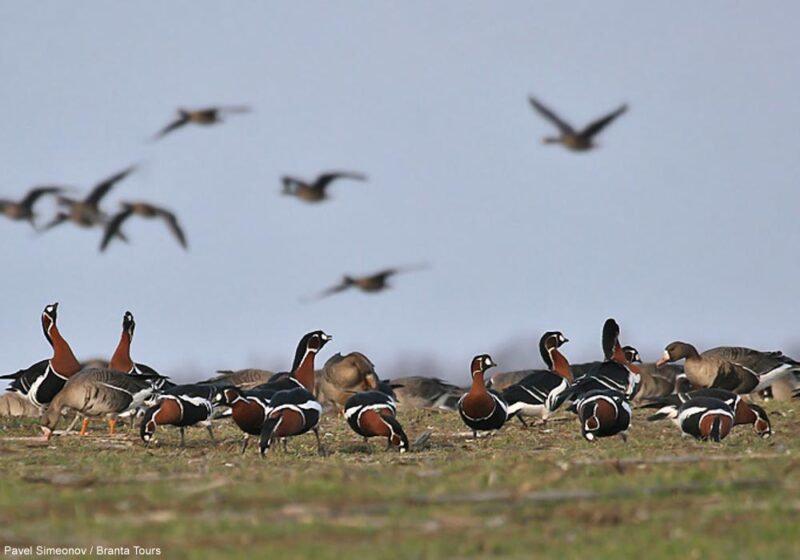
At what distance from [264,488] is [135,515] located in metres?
1.32

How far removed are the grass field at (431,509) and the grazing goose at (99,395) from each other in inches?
264

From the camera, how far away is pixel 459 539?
8.92 meters

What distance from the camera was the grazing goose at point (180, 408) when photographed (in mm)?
18891

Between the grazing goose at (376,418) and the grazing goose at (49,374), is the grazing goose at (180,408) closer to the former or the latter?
the grazing goose at (376,418)

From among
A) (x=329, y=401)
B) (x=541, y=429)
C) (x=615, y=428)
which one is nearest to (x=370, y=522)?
(x=615, y=428)

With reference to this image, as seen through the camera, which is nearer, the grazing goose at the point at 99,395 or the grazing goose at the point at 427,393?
the grazing goose at the point at 99,395

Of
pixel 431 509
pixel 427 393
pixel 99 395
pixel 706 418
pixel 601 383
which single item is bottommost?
pixel 431 509

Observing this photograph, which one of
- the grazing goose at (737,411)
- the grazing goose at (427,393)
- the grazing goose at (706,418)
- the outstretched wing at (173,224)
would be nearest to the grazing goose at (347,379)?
the grazing goose at (427,393)

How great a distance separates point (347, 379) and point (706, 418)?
11.0m

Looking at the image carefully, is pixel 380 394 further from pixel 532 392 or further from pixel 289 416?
pixel 532 392

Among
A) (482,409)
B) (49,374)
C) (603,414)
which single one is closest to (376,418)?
(482,409)

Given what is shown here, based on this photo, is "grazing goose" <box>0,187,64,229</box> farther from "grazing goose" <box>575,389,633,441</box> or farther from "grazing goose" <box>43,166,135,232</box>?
"grazing goose" <box>575,389,633,441</box>

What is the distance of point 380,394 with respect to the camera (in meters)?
18.7

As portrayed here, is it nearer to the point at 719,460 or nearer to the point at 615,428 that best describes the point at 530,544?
the point at 719,460
